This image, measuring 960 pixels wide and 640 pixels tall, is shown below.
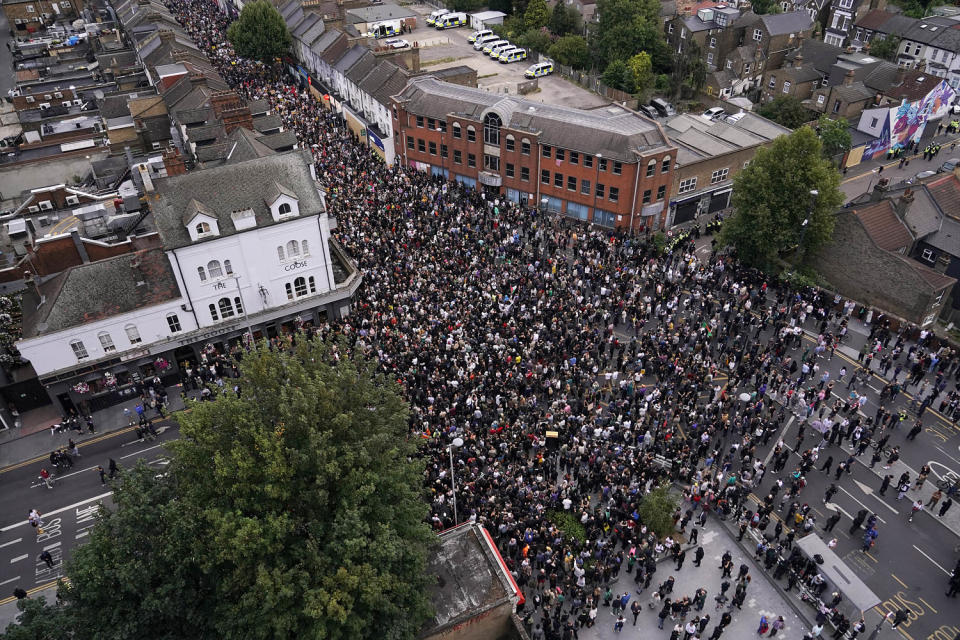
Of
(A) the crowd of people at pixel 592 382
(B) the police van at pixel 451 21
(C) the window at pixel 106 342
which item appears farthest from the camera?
(B) the police van at pixel 451 21

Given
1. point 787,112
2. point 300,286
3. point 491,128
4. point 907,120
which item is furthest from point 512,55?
point 300,286

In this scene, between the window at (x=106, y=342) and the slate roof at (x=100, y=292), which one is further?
the window at (x=106, y=342)

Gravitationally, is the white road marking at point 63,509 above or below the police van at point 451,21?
below

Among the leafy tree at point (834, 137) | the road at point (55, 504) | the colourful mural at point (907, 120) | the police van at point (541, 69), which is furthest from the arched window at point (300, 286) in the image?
the colourful mural at point (907, 120)

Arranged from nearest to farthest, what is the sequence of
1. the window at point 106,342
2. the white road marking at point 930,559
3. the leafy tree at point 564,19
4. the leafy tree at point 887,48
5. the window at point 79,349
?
the white road marking at point 930,559 → the window at point 79,349 → the window at point 106,342 → the leafy tree at point 887,48 → the leafy tree at point 564,19

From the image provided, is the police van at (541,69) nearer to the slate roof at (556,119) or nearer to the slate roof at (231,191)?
the slate roof at (556,119)

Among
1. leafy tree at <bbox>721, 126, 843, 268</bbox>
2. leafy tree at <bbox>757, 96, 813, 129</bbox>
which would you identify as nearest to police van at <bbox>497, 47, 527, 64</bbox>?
leafy tree at <bbox>757, 96, 813, 129</bbox>

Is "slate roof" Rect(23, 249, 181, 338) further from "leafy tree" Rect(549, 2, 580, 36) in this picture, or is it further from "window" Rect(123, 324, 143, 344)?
"leafy tree" Rect(549, 2, 580, 36)
